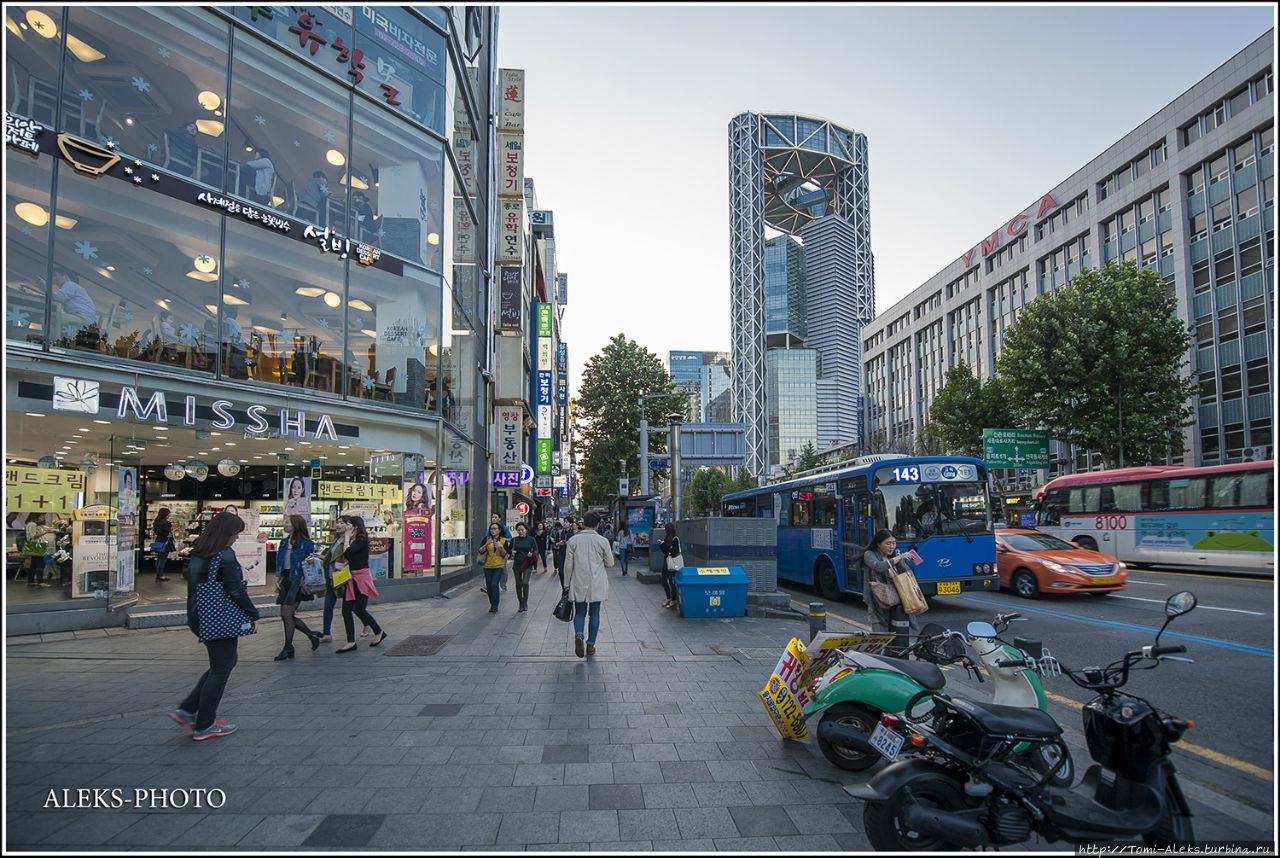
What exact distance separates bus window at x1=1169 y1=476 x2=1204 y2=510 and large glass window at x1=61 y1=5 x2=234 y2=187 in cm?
1878

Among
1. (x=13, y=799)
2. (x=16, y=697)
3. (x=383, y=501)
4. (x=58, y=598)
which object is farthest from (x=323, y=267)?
(x=13, y=799)

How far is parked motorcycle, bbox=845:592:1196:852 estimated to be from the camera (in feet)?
11.6

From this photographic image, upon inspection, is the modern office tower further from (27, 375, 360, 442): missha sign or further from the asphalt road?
(27, 375, 360, 442): missha sign

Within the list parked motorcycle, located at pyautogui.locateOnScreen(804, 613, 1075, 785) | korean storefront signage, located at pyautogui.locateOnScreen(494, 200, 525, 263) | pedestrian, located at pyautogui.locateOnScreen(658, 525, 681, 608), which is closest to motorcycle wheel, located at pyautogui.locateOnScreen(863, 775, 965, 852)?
parked motorcycle, located at pyautogui.locateOnScreen(804, 613, 1075, 785)

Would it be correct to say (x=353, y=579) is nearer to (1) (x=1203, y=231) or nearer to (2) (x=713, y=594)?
(2) (x=713, y=594)

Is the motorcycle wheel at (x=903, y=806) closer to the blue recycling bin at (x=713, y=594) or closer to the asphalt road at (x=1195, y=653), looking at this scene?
the asphalt road at (x=1195, y=653)

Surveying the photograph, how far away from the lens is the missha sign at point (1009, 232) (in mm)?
47981

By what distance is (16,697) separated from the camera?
6.64 metres

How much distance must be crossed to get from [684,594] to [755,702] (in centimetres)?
519

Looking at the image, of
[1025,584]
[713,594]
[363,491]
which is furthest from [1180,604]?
[363,491]

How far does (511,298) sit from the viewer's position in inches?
1025

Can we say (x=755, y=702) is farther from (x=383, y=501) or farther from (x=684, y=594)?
(x=383, y=501)

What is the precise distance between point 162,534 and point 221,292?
244 inches

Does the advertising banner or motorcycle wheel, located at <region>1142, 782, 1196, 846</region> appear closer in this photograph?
motorcycle wheel, located at <region>1142, 782, 1196, 846</region>
